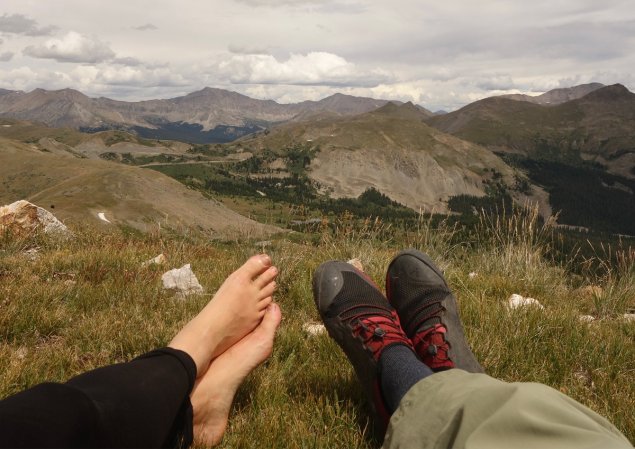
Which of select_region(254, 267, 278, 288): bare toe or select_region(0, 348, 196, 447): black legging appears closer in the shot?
select_region(0, 348, 196, 447): black legging

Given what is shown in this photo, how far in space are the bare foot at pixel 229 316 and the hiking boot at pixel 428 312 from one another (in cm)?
95

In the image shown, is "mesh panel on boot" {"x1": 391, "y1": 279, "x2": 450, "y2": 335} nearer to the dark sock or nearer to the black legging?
the dark sock

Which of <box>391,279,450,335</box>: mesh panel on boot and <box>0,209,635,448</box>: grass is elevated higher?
<box>391,279,450,335</box>: mesh panel on boot

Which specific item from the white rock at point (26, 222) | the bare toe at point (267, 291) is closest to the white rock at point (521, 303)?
the bare toe at point (267, 291)

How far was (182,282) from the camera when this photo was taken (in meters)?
4.22

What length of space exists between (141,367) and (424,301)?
1880mm

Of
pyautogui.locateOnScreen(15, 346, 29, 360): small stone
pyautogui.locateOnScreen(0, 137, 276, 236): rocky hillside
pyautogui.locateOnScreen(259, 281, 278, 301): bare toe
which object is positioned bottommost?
pyautogui.locateOnScreen(0, 137, 276, 236): rocky hillside

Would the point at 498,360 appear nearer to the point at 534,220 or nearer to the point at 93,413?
the point at 93,413

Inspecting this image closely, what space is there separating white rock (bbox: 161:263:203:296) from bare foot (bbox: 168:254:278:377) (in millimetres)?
1169

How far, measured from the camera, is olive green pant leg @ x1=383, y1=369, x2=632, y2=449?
4.09ft

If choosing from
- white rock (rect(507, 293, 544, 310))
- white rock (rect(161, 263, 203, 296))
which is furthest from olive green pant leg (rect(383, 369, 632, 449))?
white rock (rect(161, 263, 203, 296))

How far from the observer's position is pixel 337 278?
3107 millimetres

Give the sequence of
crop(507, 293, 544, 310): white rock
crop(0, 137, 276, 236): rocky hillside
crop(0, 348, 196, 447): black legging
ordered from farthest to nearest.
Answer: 1. crop(0, 137, 276, 236): rocky hillside
2. crop(507, 293, 544, 310): white rock
3. crop(0, 348, 196, 447): black legging

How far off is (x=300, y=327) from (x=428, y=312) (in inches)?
39.6
